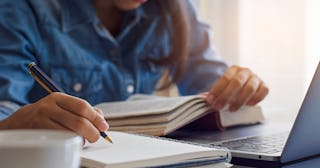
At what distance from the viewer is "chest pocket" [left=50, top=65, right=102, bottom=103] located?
0.95 meters

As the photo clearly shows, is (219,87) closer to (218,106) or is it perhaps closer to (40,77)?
(218,106)

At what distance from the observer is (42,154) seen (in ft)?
1.06

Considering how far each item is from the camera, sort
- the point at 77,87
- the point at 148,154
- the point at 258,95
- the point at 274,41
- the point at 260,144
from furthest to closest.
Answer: the point at 274,41, the point at 77,87, the point at 258,95, the point at 260,144, the point at 148,154

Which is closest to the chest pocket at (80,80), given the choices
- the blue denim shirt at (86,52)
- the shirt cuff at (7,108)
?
the blue denim shirt at (86,52)

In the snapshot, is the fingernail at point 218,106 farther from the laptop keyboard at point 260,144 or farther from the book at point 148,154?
the book at point 148,154

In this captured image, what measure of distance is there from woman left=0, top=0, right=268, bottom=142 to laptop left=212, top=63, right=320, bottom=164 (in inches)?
8.0

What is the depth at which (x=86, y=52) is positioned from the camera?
0.99 m

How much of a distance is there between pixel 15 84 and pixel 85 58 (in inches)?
8.1

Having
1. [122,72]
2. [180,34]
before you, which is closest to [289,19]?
[180,34]

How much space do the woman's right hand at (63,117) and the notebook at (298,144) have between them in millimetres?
162

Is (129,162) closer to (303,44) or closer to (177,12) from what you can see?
(177,12)

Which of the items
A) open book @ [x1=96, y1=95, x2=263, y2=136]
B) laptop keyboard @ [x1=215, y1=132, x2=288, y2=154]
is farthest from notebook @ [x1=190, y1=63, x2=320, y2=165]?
open book @ [x1=96, y1=95, x2=263, y2=136]

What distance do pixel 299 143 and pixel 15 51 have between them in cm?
52

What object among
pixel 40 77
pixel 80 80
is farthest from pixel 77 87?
pixel 40 77
